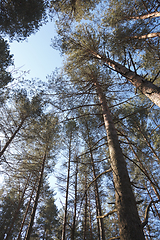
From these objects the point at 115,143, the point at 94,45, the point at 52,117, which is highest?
the point at 94,45

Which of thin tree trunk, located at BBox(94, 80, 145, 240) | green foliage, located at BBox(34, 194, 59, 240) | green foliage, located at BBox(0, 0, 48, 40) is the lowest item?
thin tree trunk, located at BBox(94, 80, 145, 240)

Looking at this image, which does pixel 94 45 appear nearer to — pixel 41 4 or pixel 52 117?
pixel 41 4

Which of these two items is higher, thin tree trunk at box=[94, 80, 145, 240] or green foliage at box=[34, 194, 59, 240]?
green foliage at box=[34, 194, 59, 240]

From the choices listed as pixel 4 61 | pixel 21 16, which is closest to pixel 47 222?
pixel 4 61

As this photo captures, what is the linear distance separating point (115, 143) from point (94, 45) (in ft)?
18.9

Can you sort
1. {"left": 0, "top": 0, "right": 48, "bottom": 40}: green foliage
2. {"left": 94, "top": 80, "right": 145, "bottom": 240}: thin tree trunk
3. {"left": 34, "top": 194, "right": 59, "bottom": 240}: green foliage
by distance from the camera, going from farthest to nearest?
{"left": 34, "top": 194, "right": 59, "bottom": 240}: green foliage
{"left": 0, "top": 0, "right": 48, "bottom": 40}: green foliage
{"left": 94, "top": 80, "right": 145, "bottom": 240}: thin tree trunk

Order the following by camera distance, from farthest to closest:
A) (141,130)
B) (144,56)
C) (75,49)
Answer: (141,130), (144,56), (75,49)

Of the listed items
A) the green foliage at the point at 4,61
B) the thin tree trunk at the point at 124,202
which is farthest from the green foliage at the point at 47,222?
the thin tree trunk at the point at 124,202

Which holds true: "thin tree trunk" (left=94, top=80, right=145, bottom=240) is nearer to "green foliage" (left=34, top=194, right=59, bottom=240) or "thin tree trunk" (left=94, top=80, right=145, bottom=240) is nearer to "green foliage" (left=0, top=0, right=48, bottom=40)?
"green foliage" (left=0, top=0, right=48, bottom=40)

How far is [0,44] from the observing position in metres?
5.60

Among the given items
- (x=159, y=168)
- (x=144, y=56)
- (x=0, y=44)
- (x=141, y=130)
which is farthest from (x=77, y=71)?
(x=159, y=168)

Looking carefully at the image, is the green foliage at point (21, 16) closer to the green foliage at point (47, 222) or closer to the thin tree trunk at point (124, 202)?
the thin tree trunk at point (124, 202)

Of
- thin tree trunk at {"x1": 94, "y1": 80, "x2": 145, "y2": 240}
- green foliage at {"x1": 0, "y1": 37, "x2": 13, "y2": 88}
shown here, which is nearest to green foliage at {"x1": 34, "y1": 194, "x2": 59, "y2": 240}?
green foliage at {"x1": 0, "y1": 37, "x2": 13, "y2": 88}

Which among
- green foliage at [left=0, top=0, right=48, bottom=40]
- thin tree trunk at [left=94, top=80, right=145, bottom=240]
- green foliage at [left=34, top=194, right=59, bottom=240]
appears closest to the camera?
thin tree trunk at [left=94, top=80, right=145, bottom=240]
